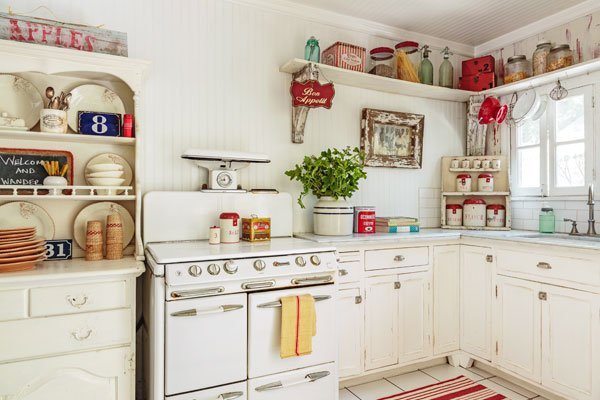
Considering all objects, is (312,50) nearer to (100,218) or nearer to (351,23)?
(351,23)

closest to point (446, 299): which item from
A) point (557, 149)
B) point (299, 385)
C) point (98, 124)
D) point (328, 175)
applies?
point (328, 175)

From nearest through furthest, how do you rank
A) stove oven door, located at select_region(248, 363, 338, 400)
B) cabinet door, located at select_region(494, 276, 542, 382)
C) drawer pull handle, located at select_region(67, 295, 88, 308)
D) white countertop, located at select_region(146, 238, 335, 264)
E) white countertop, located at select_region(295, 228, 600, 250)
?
drawer pull handle, located at select_region(67, 295, 88, 308)
white countertop, located at select_region(146, 238, 335, 264)
stove oven door, located at select_region(248, 363, 338, 400)
white countertop, located at select_region(295, 228, 600, 250)
cabinet door, located at select_region(494, 276, 542, 382)

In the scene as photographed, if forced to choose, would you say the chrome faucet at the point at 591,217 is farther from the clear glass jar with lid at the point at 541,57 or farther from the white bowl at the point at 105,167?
the white bowl at the point at 105,167

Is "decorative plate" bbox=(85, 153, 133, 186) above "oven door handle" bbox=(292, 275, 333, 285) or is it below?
above

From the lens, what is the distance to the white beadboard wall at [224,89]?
262 centimetres

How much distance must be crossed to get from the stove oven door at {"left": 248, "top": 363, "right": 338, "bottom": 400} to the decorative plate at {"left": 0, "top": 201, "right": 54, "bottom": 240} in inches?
59.0

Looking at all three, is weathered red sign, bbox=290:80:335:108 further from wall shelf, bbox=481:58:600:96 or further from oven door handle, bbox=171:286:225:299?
wall shelf, bbox=481:58:600:96

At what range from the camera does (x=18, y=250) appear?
6.37 feet

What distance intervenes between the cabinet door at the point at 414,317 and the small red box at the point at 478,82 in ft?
6.29

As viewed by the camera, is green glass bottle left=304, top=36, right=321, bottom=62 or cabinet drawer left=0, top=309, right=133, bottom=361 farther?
green glass bottle left=304, top=36, right=321, bottom=62

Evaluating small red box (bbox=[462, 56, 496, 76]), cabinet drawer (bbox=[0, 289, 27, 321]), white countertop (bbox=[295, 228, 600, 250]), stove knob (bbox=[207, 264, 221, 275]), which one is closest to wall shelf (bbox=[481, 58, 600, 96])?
small red box (bbox=[462, 56, 496, 76])

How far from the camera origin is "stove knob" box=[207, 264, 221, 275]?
78.3 inches

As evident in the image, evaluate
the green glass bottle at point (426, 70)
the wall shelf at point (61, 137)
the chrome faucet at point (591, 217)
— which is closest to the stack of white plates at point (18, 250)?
the wall shelf at point (61, 137)

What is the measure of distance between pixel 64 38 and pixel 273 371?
7.22ft
